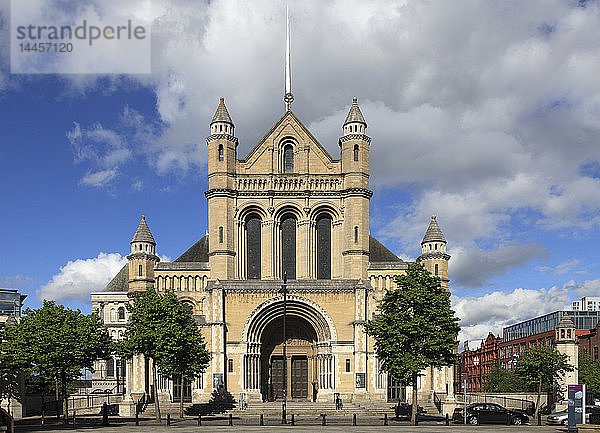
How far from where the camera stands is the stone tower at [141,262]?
5941 cm

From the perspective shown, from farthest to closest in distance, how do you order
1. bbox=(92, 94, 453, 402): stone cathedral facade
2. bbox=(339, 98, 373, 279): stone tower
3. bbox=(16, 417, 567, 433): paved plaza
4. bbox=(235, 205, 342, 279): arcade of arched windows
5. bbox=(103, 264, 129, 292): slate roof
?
bbox=(103, 264, 129, 292): slate roof → bbox=(235, 205, 342, 279): arcade of arched windows → bbox=(339, 98, 373, 279): stone tower → bbox=(92, 94, 453, 402): stone cathedral facade → bbox=(16, 417, 567, 433): paved plaza

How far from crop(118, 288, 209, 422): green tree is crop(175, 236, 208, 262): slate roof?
732 inches

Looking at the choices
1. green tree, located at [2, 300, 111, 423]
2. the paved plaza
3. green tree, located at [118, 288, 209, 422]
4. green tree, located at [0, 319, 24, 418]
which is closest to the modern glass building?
the paved plaza

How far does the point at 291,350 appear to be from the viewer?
60312 mm

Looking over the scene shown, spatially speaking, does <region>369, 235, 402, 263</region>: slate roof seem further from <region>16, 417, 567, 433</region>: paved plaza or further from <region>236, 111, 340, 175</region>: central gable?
<region>16, 417, 567, 433</region>: paved plaza

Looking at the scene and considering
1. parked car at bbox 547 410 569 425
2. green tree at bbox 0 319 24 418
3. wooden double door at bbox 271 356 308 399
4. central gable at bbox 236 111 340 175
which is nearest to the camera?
parked car at bbox 547 410 569 425

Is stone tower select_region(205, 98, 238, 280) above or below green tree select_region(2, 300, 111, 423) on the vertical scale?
above

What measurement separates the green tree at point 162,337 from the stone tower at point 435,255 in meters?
22.3

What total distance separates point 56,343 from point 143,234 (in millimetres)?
16726

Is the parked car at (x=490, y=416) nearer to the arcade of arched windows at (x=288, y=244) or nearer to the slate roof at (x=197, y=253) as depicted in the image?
the arcade of arched windows at (x=288, y=244)

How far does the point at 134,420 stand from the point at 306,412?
39.4 feet

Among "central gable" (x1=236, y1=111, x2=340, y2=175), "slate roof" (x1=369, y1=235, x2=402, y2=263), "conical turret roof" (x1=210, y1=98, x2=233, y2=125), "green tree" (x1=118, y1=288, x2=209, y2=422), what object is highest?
"conical turret roof" (x1=210, y1=98, x2=233, y2=125)

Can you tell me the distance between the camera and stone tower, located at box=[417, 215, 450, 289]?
198 feet

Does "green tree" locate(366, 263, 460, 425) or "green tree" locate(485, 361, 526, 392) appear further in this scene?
"green tree" locate(485, 361, 526, 392)
